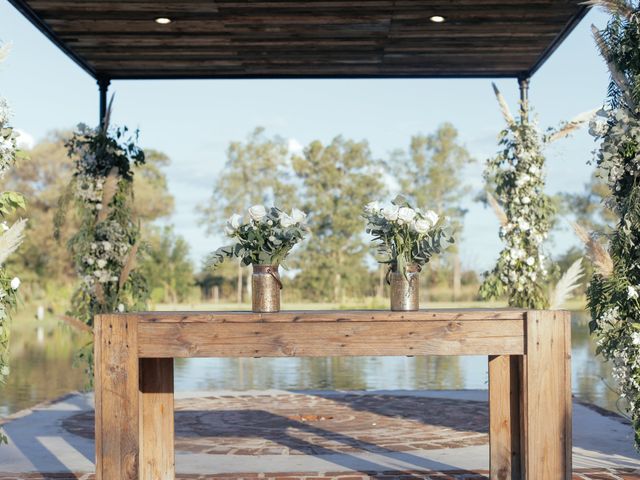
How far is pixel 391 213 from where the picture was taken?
4.38 metres

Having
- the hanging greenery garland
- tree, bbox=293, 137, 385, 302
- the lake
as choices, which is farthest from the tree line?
the hanging greenery garland

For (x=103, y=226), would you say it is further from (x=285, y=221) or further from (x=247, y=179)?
(x=247, y=179)

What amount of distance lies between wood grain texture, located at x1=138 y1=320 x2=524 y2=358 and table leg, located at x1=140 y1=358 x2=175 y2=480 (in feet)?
1.79

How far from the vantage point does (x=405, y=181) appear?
2891 centimetres

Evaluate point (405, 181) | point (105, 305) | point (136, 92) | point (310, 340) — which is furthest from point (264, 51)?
point (405, 181)

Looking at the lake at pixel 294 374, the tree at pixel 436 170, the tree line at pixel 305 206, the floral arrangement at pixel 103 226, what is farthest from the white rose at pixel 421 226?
the tree at pixel 436 170

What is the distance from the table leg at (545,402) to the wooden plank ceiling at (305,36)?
2.79m

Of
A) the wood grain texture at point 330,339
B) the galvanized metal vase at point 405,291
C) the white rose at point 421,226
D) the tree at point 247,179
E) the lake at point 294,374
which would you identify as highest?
the tree at point 247,179

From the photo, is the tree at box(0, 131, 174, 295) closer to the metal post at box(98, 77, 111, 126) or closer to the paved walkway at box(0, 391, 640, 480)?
the metal post at box(98, 77, 111, 126)

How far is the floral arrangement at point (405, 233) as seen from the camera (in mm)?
4367

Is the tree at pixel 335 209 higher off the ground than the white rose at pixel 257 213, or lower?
higher

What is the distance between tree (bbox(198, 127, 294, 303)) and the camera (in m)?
28.3

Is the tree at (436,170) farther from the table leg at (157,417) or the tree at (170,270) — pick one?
the table leg at (157,417)

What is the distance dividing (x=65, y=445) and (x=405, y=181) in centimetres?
2349
